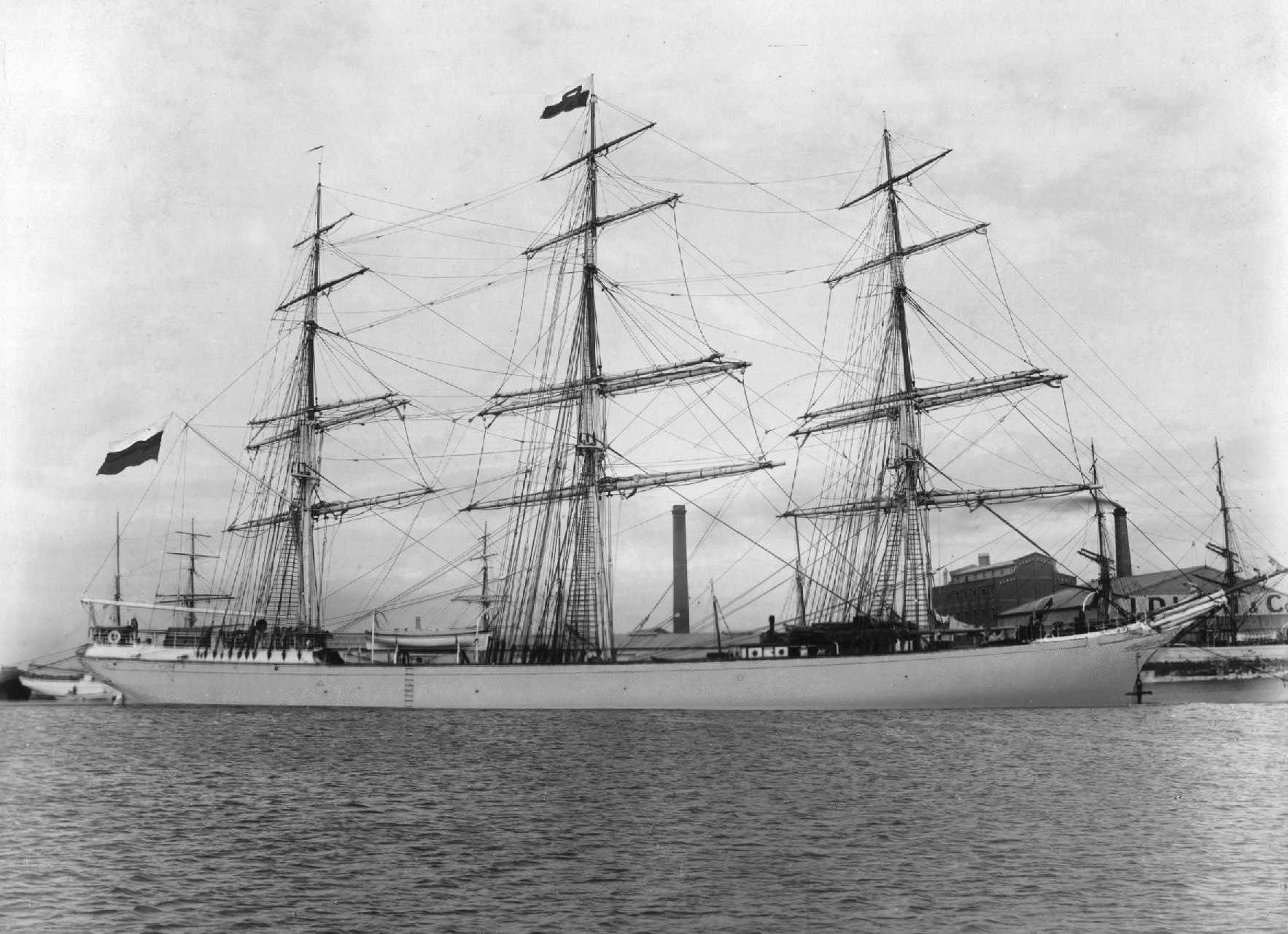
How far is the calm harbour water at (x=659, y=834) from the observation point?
15.2 m

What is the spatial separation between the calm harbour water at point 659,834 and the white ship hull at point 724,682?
11.0 metres

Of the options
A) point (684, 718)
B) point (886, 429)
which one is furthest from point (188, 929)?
point (886, 429)

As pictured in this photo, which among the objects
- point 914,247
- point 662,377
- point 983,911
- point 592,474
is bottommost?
point 983,911

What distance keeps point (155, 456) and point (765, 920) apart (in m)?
47.9

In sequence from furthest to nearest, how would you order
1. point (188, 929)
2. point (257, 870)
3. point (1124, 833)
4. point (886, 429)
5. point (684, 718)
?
point (886, 429)
point (684, 718)
point (1124, 833)
point (257, 870)
point (188, 929)

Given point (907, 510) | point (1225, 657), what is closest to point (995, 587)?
point (1225, 657)

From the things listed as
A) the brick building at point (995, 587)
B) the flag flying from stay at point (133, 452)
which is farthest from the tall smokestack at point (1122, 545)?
the flag flying from stay at point (133, 452)

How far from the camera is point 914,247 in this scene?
6431cm

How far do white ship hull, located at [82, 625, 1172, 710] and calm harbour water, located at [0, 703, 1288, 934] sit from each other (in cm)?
1097

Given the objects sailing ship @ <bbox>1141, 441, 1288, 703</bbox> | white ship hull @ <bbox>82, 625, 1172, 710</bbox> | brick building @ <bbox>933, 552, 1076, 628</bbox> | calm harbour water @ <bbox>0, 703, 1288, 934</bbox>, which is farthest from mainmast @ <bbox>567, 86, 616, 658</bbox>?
brick building @ <bbox>933, 552, 1076, 628</bbox>

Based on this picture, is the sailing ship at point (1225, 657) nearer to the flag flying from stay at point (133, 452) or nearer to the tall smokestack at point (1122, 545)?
the tall smokestack at point (1122, 545)

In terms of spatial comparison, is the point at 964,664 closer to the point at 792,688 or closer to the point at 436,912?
the point at 792,688

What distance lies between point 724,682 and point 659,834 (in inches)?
1294

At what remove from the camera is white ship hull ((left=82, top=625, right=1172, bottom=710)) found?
49.9m
